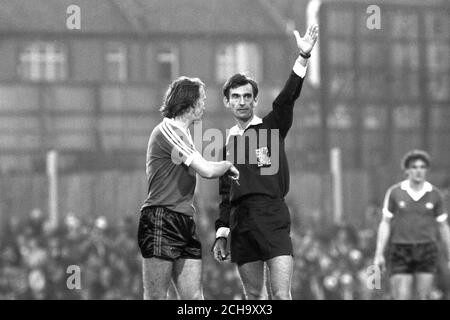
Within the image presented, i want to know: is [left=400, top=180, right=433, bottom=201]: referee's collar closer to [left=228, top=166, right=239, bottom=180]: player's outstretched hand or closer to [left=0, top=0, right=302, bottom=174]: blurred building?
[left=228, top=166, right=239, bottom=180]: player's outstretched hand

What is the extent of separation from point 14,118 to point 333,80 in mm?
8444

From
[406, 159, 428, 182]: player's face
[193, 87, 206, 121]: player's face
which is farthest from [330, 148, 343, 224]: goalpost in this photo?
[193, 87, 206, 121]: player's face

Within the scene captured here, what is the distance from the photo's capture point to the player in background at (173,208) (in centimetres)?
808

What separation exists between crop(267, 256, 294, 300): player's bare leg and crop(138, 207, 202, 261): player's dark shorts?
564 millimetres

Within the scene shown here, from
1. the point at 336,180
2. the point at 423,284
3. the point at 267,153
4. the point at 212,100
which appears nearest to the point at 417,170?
the point at 423,284

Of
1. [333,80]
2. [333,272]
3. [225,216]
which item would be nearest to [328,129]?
[333,80]

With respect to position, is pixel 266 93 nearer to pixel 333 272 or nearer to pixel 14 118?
pixel 14 118

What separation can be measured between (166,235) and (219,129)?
12249 mm

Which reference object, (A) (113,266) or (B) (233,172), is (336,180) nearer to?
(A) (113,266)

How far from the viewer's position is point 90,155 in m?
31.3

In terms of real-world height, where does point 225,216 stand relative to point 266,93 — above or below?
below

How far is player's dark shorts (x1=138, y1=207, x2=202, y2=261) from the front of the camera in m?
8.08

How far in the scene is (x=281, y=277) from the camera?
837 cm
